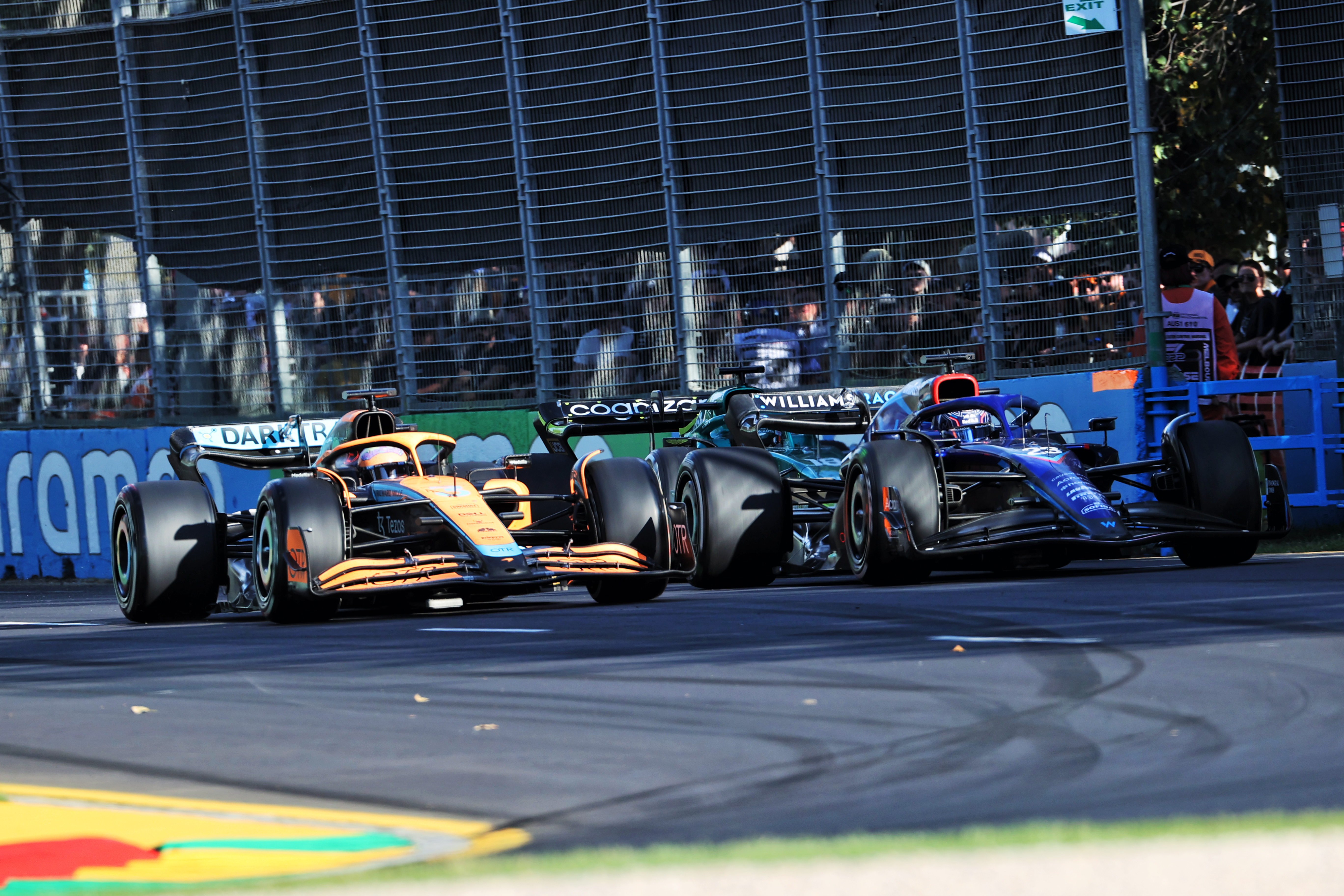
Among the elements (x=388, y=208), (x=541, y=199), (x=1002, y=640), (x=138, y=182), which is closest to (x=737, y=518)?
(x=1002, y=640)

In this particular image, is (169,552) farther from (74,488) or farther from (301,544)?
(74,488)

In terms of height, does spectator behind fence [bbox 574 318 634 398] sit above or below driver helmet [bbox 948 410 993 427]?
above

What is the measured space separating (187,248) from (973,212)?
801cm

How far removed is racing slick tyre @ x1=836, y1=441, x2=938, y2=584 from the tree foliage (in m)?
7.71

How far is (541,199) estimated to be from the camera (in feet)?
53.6

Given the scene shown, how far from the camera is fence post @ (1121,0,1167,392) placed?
1291 cm

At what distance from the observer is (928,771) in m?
4.36

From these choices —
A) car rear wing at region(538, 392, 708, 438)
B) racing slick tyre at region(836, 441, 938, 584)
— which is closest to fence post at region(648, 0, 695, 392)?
car rear wing at region(538, 392, 708, 438)

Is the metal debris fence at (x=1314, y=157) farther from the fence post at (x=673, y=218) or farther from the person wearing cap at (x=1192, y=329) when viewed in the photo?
the fence post at (x=673, y=218)

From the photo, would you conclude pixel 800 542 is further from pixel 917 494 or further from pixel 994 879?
pixel 994 879

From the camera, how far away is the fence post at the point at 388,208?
1680 centimetres

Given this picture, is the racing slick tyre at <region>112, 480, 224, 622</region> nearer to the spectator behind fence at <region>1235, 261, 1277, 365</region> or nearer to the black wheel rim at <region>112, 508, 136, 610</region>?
the black wheel rim at <region>112, 508, 136, 610</region>

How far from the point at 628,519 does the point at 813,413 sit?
250cm

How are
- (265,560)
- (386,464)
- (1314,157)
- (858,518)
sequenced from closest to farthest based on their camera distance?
(265,560) < (858,518) < (386,464) < (1314,157)
